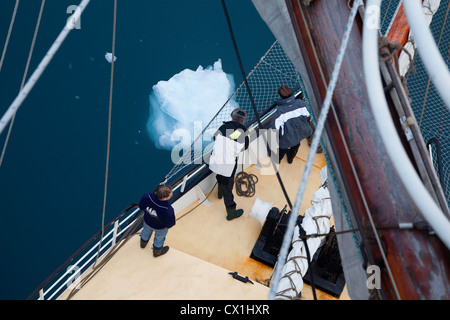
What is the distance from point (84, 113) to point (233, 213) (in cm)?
301

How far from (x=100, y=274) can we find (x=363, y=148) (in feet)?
7.94

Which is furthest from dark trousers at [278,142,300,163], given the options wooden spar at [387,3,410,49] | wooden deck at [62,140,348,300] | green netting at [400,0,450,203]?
green netting at [400,0,450,203]

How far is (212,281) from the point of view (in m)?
3.00

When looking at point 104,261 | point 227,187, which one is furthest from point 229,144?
point 104,261

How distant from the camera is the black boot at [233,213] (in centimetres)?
383

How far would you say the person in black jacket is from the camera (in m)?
3.58

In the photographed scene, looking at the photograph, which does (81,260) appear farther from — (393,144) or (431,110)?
(431,110)

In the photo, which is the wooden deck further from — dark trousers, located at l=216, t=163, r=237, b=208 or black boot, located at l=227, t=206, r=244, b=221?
dark trousers, located at l=216, t=163, r=237, b=208

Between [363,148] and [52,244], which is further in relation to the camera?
[52,244]

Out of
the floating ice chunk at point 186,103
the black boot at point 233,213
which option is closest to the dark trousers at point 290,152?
the black boot at point 233,213

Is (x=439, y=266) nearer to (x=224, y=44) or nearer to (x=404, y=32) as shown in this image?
(x=404, y=32)

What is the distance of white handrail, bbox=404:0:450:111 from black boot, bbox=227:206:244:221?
2595 mm
